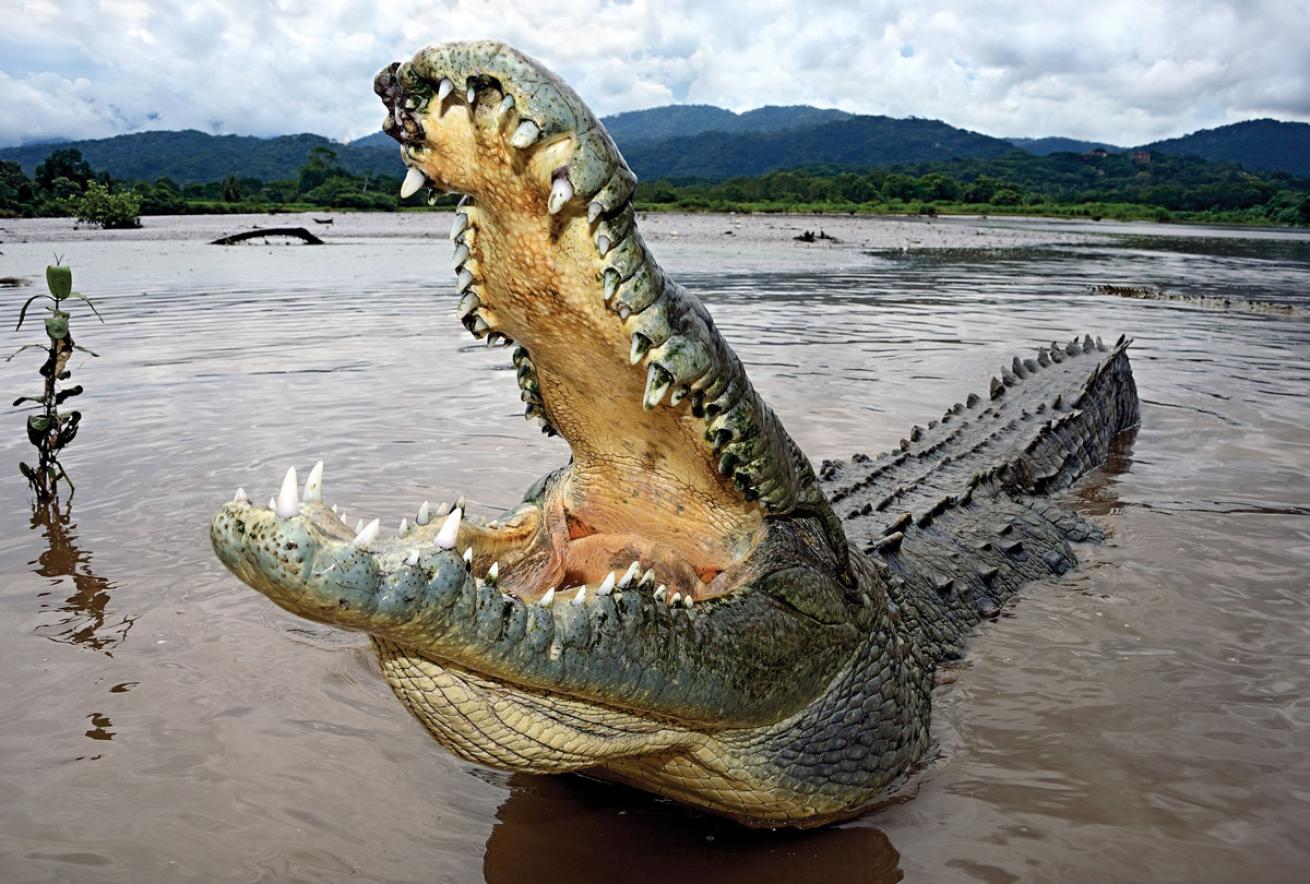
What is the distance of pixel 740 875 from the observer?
2.56 meters

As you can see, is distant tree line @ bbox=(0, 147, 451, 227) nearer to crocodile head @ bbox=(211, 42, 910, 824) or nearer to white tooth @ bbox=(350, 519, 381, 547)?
crocodile head @ bbox=(211, 42, 910, 824)

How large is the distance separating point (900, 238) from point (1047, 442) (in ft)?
88.0

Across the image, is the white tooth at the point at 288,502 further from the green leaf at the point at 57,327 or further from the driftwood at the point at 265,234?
the driftwood at the point at 265,234

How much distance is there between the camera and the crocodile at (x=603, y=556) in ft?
5.90

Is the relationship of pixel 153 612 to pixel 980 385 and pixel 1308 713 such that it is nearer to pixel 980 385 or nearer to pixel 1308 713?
pixel 1308 713

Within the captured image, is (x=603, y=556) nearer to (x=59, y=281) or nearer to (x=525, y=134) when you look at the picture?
(x=525, y=134)

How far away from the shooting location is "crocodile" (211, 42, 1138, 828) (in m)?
1.80

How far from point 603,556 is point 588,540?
2.6 inches

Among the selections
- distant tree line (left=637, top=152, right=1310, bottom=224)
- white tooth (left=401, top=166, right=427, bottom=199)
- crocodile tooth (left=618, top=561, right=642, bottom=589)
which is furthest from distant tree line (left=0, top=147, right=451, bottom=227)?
crocodile tooth (left=618, top=561, right=642, bottom=589)

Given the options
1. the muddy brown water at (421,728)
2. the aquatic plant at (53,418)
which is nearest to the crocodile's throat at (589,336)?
the muddy brown water at (421,728)

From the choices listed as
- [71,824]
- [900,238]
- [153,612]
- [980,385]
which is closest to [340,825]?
[71,824]

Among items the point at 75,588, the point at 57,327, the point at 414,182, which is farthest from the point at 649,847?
the point at 57,327

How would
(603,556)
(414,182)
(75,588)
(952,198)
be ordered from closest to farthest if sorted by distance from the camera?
(414,182) < (603,556) < (75,588) < (952,198)

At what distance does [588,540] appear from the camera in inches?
112
